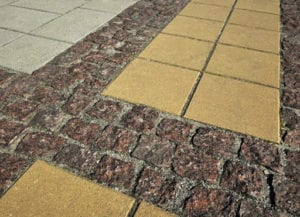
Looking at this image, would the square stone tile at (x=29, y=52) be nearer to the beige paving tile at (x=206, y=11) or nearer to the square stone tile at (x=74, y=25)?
the square stone tile at (x=74, y=25)

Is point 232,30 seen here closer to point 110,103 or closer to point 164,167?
point 110,103

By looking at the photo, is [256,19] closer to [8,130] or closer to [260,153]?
[260,153]

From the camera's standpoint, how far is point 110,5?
4.99 meters

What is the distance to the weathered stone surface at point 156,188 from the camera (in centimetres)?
192

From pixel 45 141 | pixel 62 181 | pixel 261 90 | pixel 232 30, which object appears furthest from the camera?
pixel 232 30

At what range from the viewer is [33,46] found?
Result: 362 centimetres

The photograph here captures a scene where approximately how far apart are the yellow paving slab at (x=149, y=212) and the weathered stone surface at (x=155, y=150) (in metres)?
0.36

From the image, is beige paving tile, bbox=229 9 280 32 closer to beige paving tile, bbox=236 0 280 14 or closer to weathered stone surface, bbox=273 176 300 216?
beige paving tile, bbox=236 0 280 14

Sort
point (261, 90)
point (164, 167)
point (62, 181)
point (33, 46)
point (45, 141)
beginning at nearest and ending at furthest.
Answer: point (62, 181) < point (164, 167) < point (45, 141) < point (261, 90) < point (33, 46)

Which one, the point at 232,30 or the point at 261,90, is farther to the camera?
the point at 232,30

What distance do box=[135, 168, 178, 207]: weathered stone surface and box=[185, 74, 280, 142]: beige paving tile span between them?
74 cm

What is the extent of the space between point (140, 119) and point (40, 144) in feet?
2.66

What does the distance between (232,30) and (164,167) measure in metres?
2.78

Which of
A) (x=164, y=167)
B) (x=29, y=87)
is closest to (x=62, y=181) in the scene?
(x=164, y=167)
